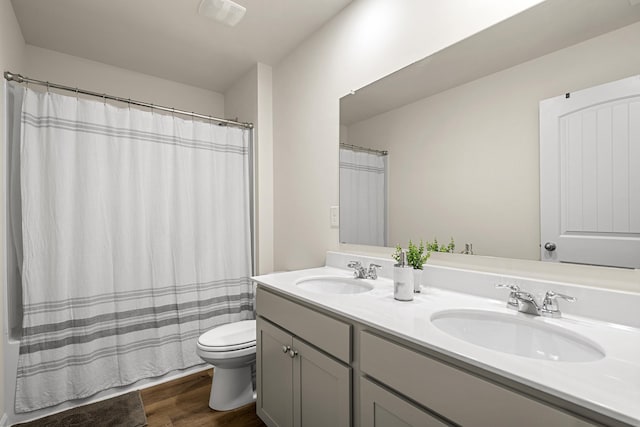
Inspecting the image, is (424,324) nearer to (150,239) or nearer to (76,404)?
(150,239)

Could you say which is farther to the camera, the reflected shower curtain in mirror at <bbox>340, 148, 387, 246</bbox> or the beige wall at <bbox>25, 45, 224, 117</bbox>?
the beige wall at <bbox>25, 45, 224, 117</bbox>

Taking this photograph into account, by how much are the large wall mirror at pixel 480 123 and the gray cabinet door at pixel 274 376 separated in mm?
728

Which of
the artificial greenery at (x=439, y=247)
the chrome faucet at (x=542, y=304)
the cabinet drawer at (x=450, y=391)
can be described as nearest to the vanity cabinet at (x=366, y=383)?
the cabinet drawer at (x=450, y=391)

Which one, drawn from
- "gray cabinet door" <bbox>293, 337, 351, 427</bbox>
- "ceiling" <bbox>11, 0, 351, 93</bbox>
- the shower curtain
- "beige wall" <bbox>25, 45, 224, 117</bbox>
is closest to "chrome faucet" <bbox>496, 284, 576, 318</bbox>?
"gray cabinet door" <bbox>293, 337, 351, 427</bbox>

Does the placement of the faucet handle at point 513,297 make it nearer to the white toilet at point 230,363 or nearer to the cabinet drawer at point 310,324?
the cabinet drawer at point 310,324

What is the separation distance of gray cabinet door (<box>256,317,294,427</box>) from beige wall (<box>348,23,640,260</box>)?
77cm

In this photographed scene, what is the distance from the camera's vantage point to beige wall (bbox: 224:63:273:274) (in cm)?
251

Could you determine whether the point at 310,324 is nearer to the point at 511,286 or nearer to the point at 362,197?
the point at 511,286

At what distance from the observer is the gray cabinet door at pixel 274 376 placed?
1.39m

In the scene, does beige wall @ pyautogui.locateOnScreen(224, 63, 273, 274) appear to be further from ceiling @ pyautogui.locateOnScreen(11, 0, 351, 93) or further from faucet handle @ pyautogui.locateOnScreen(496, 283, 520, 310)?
faucet handle @ pyautogui.locateOnScreen(496, 283, 520, 310)

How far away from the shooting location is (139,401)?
6.30 feet

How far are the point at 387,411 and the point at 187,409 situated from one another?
1.46 metres

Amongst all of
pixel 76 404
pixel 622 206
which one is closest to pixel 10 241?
pixel 76 404

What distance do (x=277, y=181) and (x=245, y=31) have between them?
1056 millimetres
